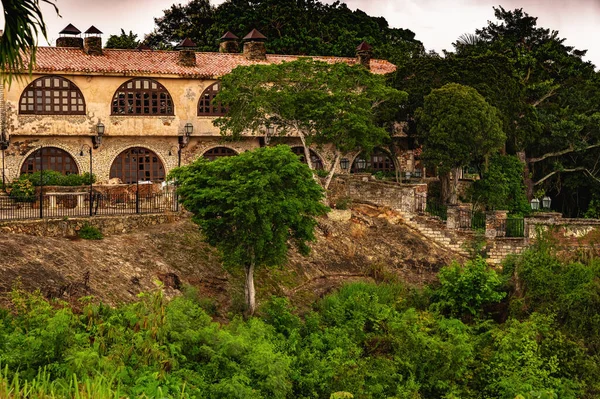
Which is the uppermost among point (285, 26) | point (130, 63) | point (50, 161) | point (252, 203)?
point (285, 26)

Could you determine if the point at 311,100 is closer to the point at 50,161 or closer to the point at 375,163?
the point at 375,163

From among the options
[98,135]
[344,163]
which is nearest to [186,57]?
[98,135]

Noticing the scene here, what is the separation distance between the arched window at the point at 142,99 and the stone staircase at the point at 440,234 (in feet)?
36.1

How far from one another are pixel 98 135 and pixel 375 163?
12.2 m

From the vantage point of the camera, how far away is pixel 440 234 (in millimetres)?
32469

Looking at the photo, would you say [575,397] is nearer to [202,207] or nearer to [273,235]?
[273,235]

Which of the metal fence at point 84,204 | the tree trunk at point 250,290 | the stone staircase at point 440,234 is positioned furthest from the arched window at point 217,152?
the tree trunk at point 250,290

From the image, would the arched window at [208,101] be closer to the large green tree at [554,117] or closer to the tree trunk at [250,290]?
the large green tree at [554,117]

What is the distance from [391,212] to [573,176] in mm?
10704

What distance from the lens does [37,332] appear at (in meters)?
15.9

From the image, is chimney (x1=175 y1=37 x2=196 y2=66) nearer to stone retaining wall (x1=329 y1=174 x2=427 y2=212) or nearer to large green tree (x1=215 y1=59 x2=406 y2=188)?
large green tree (x1=215 y1=59 x2=406 y2=188)

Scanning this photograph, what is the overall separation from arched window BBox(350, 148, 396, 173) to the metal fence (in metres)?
12.8

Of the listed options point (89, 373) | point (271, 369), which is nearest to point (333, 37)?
point (271, 369)

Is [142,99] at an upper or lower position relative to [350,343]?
upper
